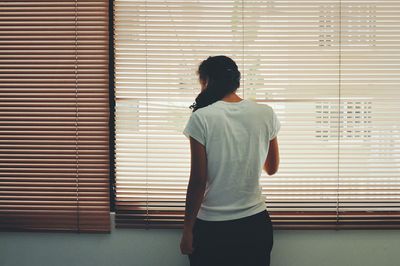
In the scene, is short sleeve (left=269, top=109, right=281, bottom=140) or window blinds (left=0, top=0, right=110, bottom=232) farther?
window blinds (left=0, top=0, right=110, bottom=232)

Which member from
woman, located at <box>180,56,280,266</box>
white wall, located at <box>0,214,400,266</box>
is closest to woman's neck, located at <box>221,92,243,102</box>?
woman, located at <box>180,56,280,266</box>

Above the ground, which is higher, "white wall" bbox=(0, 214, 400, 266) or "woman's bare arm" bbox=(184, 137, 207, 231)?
"woman's bare arm" bbox=(184, 137, 207, 231)

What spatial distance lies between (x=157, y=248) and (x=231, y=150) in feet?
3.24

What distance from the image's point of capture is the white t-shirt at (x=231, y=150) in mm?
1375

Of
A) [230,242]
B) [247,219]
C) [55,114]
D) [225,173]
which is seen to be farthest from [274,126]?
[55,114]

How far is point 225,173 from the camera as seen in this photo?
1.40 m

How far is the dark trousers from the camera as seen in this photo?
142cm

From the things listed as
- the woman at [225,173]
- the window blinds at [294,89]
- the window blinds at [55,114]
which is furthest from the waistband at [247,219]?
the window blinds at [55,114]

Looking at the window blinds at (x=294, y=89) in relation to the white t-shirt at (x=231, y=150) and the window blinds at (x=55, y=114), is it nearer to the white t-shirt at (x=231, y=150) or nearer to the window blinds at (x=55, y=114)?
the window blinds at (x=55, y=114)

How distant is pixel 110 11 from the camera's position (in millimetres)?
1988

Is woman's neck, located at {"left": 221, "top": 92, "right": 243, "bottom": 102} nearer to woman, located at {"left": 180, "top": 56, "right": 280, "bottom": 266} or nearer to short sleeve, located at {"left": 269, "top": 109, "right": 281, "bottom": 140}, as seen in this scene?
woman, located at {"left": 180, "top": 56, "right": 280, "bottom": 266}

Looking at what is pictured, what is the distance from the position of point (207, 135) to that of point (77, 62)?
1085mm

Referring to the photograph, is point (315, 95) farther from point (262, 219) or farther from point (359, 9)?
point (262, 219)

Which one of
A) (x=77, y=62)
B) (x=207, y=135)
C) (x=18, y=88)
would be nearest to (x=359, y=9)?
(x=207, y=135)
